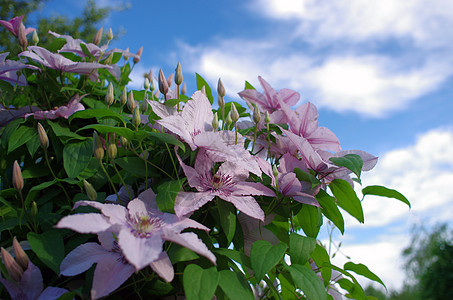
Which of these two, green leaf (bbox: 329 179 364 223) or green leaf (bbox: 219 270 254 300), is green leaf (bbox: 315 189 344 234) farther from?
green leaf (bbox: 219 270 254 300)

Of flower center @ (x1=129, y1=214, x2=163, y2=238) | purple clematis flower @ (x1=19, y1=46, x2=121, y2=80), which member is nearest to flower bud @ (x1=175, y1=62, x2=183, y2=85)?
purple clematis flower @ (x1=19, y1=46, x2=121, y2=80)

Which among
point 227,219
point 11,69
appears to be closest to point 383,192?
→ point 227,219

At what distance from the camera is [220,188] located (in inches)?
25.5

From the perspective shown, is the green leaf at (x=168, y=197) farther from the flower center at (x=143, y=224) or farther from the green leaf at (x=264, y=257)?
the green leaf at (x=264, y=257)

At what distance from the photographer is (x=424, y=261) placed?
9.38 metres

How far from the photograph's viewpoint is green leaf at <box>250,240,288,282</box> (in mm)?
550

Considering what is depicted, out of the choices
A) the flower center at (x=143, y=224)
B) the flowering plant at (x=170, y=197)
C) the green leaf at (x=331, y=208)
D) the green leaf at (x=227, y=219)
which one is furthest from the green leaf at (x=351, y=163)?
the flower center at (x=143, y=224)

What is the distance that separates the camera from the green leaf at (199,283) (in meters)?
0.52

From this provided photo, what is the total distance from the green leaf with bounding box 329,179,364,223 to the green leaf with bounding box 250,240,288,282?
0.22m

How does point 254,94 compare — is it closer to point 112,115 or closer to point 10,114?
point 112,115

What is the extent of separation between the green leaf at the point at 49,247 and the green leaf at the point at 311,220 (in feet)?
1.49

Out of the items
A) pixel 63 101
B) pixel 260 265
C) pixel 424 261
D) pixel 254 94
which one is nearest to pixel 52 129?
pixel 63 101

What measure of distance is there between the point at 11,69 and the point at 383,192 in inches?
33.1

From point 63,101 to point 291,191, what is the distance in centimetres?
66
